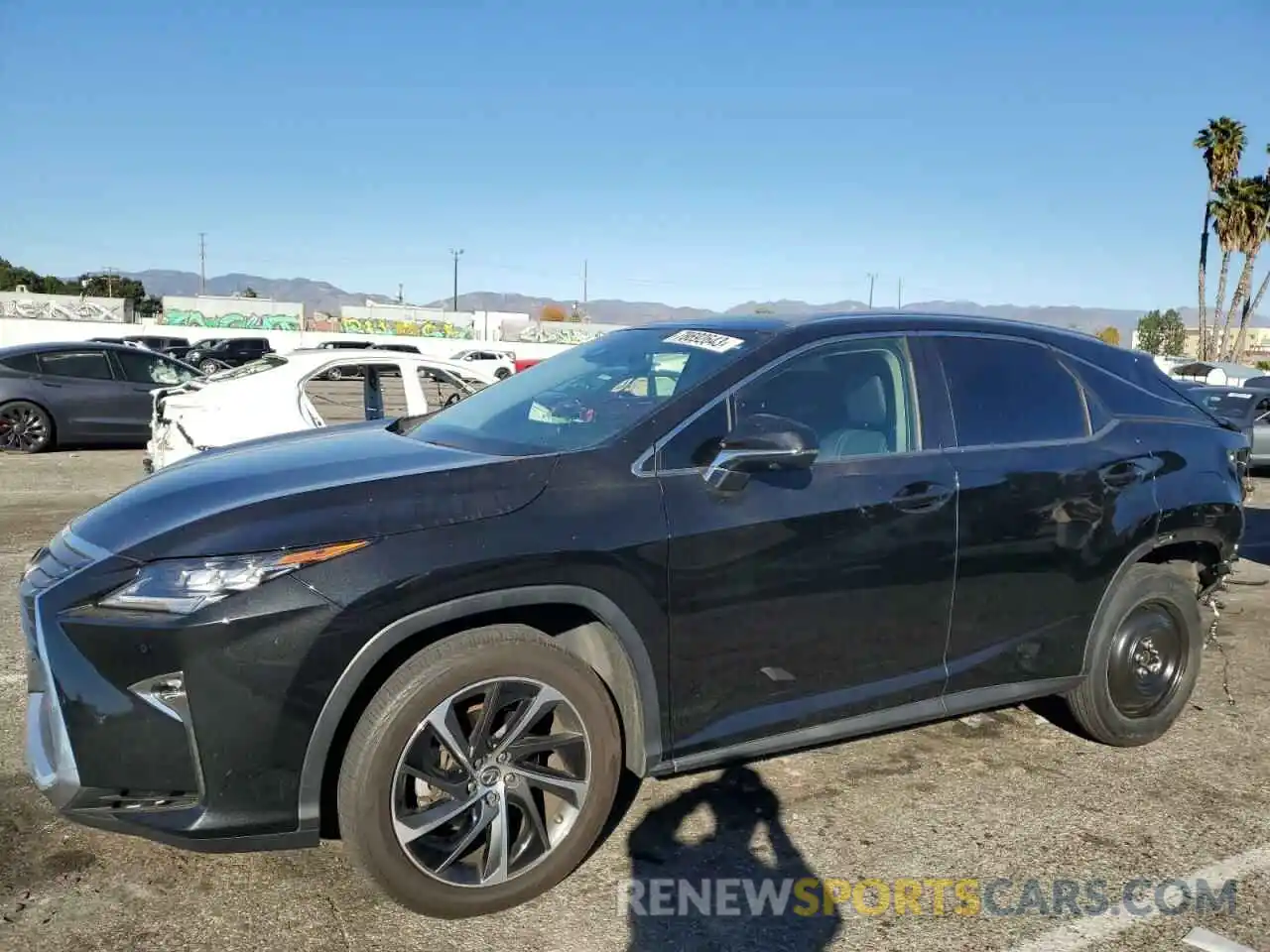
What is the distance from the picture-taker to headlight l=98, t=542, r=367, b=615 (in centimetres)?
261

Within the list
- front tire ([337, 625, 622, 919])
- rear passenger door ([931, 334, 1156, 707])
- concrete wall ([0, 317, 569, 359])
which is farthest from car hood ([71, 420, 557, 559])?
concrete wall ([0, 317, 569, 359])

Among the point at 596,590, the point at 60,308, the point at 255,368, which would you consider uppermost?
the point at 60,308

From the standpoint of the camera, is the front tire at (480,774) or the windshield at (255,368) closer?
the front tire at (480,774)

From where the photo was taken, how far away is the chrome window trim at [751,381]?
3.18 metres

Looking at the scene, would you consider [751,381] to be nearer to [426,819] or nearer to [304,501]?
[304,501]

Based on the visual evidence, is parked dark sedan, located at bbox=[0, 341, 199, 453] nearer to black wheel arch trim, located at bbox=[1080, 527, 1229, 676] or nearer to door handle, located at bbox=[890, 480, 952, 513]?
door handle, located at bbox=[890, 480, 952, 513]

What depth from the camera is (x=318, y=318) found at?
68688mm

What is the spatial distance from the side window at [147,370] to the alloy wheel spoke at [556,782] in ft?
39.0

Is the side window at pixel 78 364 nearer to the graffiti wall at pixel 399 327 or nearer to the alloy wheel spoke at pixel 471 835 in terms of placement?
the alloy wheel spoke at pixel 471 835

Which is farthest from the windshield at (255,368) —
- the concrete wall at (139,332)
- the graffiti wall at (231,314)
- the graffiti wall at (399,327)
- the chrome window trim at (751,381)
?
the graffiti wall at (399,327)

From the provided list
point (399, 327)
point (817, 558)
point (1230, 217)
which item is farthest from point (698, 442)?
point (399, 327)

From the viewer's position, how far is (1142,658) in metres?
4.32

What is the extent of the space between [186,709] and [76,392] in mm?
12089

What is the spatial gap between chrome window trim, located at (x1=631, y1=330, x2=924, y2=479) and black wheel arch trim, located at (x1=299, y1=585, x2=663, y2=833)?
1.51ft
